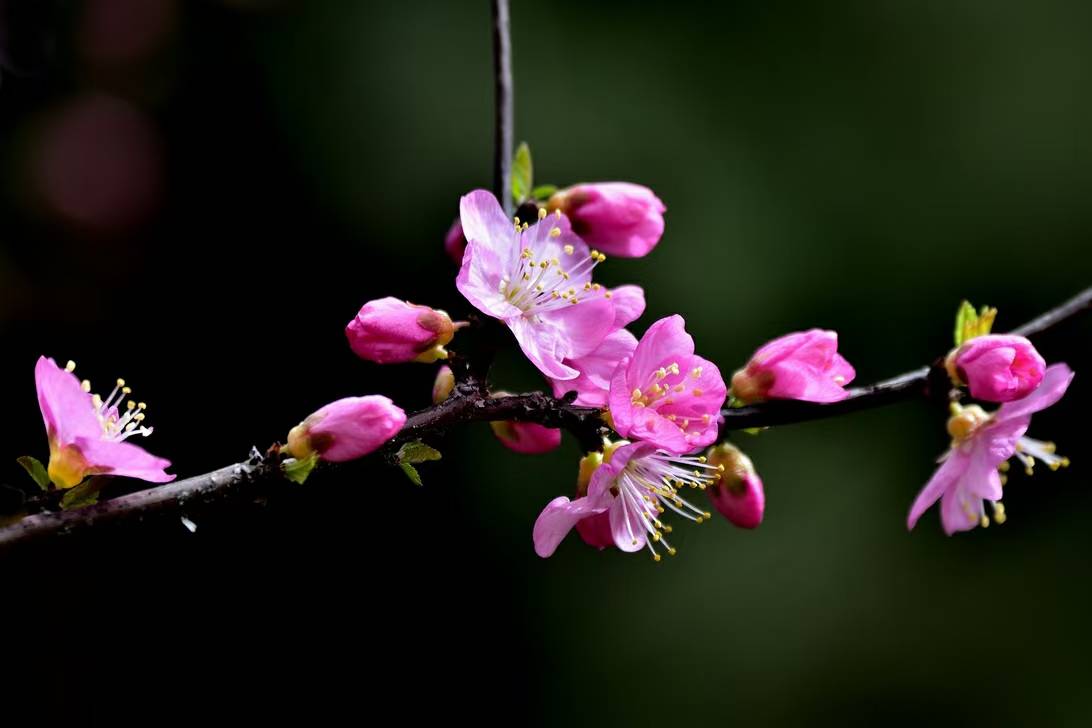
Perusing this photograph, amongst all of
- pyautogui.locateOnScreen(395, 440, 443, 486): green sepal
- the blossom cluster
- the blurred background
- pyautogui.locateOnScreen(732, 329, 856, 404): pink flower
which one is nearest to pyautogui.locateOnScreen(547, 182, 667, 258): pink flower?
the blossom cluster

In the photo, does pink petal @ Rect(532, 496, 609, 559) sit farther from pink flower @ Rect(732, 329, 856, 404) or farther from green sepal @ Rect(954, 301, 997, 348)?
green sepal @ Rect(954, 301, 997, 348)

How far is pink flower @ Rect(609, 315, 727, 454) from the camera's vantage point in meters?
0.53

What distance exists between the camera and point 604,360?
0.58m

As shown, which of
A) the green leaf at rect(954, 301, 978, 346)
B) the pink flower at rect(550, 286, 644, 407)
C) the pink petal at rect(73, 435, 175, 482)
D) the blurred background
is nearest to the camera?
the pink petal at rect(73, 435, 175, 482)

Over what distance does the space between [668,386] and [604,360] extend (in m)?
0.04

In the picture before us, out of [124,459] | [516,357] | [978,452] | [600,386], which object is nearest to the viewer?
[124,459]

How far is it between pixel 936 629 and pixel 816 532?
34 cm

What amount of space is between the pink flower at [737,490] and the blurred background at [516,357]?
1.39m

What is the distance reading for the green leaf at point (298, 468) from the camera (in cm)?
48

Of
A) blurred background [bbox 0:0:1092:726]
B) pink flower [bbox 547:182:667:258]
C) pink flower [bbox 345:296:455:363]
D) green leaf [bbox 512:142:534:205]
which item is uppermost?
green leaf [bbox 512:142:534:205]

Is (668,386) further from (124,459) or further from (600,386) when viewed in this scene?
(124,459)

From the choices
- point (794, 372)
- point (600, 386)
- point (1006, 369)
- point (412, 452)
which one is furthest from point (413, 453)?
point (1006, 369)

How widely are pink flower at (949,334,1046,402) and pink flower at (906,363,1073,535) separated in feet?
0.16

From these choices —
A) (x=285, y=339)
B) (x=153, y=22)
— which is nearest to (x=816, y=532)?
(x=285, y=339)
